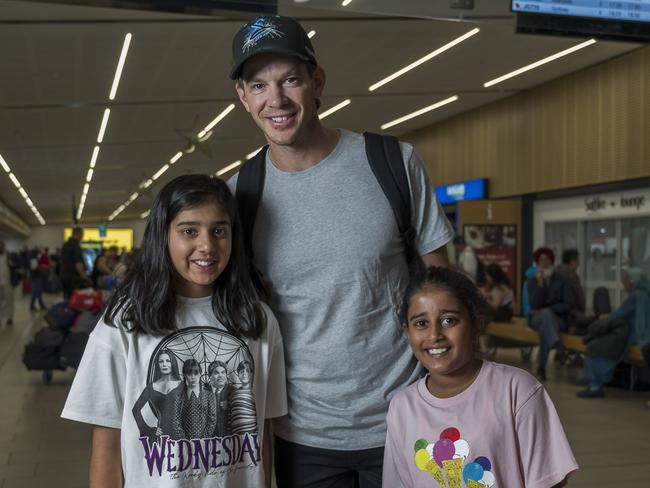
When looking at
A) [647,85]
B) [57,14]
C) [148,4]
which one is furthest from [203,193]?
[647,85]

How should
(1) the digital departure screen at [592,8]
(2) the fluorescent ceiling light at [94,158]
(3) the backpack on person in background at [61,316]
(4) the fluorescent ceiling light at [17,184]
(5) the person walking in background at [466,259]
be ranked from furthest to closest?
(4) the fluorescent ceiling light at [17,184], (2) the fluorescent ceiling light at [94,158], (5) the person walking in background at [466,259], (3) the backpack on person in background at [61,316], (1) the digital departure screen at [592,8]

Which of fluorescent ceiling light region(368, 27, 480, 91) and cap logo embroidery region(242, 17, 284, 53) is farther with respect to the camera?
fluorescent ceiling light region(368, 27, 480, 91)

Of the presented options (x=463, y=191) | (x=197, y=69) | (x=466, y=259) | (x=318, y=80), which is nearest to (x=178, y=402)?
(x=318, y=80)

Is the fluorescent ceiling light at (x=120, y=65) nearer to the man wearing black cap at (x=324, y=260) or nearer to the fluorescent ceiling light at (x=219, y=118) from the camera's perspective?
the fluorescent ceiling light at (x=219, y=118)

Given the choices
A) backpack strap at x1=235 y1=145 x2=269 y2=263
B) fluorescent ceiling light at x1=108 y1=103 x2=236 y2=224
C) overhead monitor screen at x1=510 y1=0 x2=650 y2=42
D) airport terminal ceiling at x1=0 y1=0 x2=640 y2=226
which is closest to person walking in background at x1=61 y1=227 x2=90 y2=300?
fluorescent ceiling light at x1=108 y1=103 x2=236 y2=224

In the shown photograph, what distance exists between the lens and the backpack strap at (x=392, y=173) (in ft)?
6.36

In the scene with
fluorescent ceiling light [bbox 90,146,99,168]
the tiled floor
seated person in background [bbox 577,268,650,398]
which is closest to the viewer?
the tiled floor

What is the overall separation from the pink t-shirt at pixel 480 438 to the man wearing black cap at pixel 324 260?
8 centimetres

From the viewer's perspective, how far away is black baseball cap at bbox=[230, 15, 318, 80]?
1.87 m

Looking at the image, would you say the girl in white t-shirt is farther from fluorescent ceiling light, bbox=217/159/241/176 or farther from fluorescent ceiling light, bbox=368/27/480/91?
fluorescent ceiling light, bbox=217/159/241/176

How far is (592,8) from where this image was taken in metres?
4.26

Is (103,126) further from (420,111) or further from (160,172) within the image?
(160,172)

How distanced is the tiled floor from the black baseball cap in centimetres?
392

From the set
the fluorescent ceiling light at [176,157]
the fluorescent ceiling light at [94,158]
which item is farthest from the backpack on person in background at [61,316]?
the fluorescent ceiling light at [94,158]
